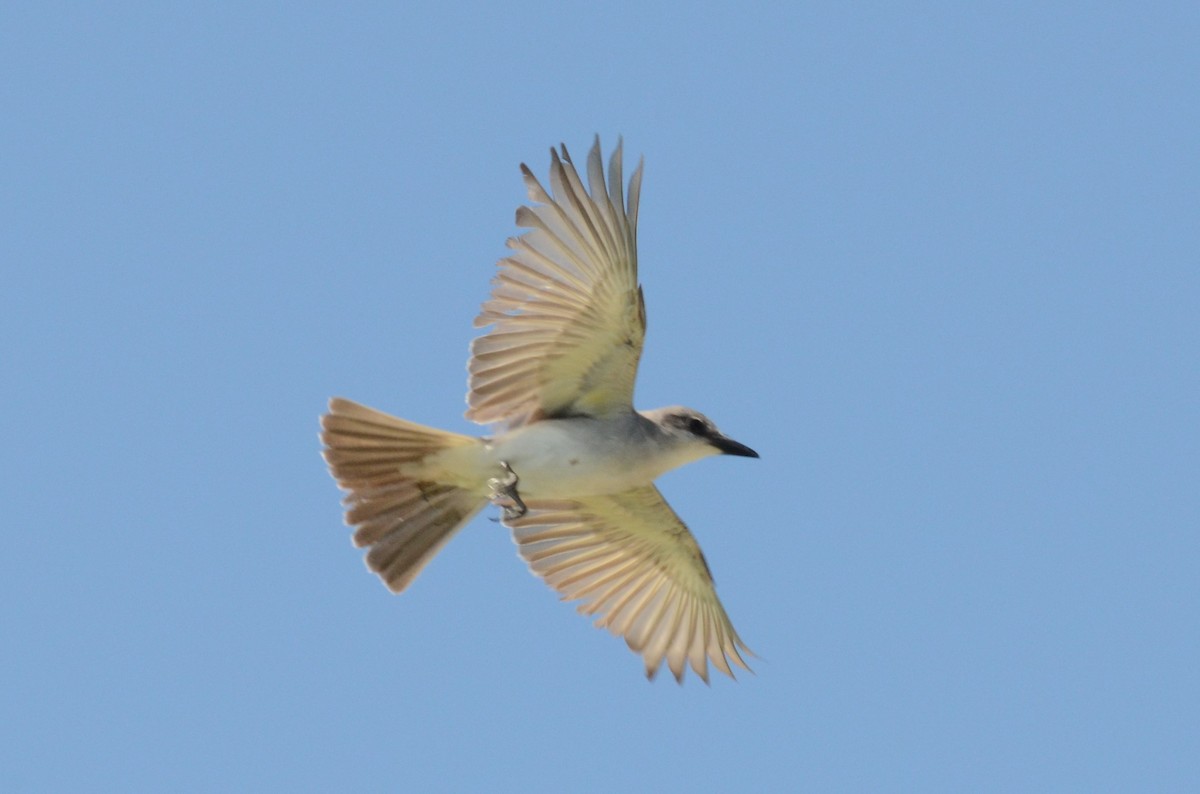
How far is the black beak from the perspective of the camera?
11.1 m

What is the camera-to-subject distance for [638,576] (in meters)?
12.0

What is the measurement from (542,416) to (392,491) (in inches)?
38.6

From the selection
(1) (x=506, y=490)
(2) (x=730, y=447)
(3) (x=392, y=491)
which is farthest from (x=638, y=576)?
(3) (x=392, y=491)

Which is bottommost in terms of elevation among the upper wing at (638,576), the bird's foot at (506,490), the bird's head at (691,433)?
the upper wing at (638,576)

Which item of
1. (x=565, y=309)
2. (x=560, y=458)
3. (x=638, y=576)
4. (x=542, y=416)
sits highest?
(x=565, y=309)

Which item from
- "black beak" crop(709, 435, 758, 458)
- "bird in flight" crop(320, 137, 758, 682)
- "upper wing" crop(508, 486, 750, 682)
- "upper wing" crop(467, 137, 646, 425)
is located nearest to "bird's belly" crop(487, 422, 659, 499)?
"bird in flight" crop(320, 137, 758, 682)

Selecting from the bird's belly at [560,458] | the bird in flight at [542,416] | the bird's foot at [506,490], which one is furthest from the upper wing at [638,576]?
the bird's belly at [560,458]

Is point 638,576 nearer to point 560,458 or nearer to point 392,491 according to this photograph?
point 560,458

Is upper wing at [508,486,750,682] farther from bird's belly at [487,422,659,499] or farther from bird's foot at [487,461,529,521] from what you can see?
bird's belly at [487,422,659,499]

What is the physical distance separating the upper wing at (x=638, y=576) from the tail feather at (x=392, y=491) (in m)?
1.03

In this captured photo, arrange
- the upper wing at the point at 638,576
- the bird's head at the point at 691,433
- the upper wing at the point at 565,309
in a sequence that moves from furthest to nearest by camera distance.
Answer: the upper wing at the point at 638,576
the bird's head at the point at 691,433
the upper wing at the point at 565,309

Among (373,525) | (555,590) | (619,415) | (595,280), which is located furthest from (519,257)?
(555,590)

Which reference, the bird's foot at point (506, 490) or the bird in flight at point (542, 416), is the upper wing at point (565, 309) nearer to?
the bird in flight at point (542, 416)

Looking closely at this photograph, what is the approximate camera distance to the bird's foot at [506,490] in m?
10.6
